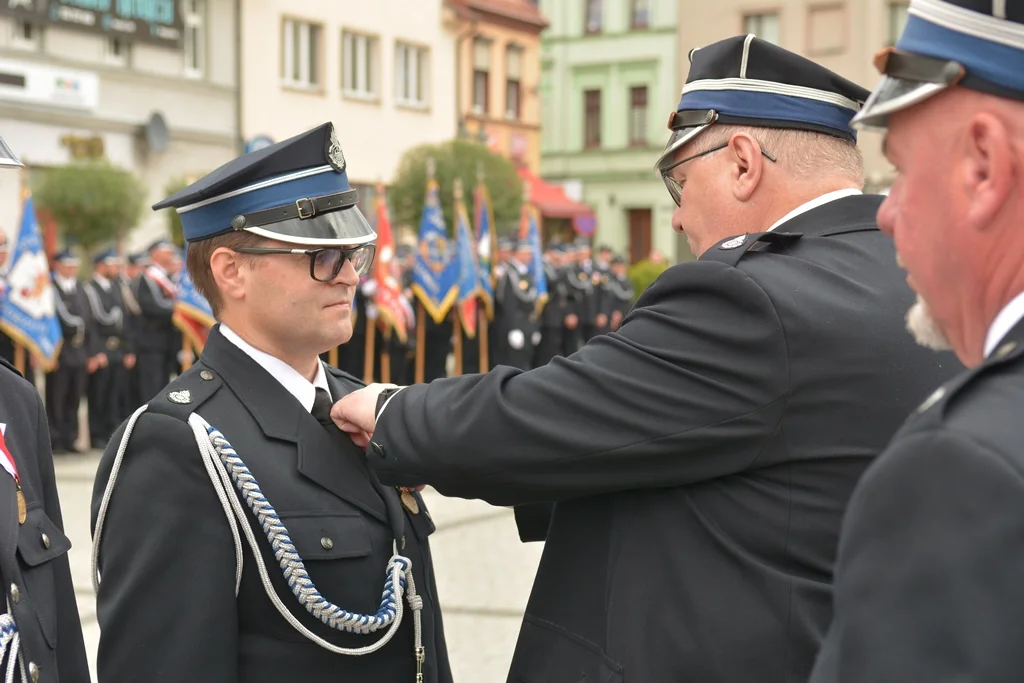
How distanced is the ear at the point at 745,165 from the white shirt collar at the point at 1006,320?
1.03m

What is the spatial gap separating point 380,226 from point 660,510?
1545 cm

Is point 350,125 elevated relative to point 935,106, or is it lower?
elevated

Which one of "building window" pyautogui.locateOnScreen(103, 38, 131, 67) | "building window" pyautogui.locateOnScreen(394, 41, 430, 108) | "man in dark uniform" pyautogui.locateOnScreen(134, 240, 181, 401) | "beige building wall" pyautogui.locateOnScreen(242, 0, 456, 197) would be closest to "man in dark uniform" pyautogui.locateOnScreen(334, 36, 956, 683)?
"man in dark uniform" pyautogui.locateOnScreen(134, 240, 181, 401)

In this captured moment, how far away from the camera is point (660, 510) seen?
2031mm

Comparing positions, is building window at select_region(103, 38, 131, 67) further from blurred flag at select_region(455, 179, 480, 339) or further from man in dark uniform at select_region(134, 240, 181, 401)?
man in dark uniform at select_region(134, 240, 181, 401)

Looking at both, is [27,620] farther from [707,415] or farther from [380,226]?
[380,226]

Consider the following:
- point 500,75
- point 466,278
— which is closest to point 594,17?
point 500,75

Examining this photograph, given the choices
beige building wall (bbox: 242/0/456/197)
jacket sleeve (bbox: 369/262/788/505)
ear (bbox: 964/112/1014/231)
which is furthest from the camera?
beige building wall (bbox: 242/0/456/197)

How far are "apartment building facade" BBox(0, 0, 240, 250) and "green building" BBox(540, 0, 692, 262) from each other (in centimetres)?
1772

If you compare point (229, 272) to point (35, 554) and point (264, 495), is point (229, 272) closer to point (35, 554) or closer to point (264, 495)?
point (264, 495)

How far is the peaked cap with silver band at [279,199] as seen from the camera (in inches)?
102

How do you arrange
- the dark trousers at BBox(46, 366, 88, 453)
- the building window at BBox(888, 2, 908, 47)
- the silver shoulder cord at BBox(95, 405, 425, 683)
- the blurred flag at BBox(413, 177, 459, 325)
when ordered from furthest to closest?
the building window at BBox(888, 2, 908, 47) → the blurred flag at BBox(413, 177, 459, 325) → the dark trousers at BBox(46, 366, 88, 453) → the silver shoulder cord at BBox(95, 405, 425, 683)

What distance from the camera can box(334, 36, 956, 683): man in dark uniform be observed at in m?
1.94

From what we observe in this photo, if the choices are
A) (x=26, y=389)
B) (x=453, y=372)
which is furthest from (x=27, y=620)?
(x=453, y=372)
